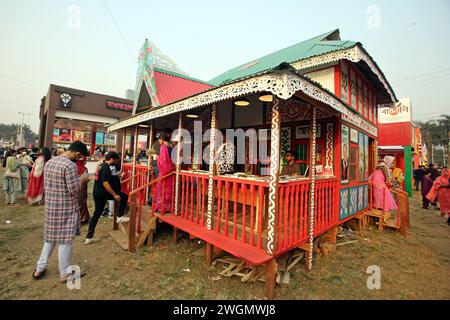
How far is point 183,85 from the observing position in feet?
25.6

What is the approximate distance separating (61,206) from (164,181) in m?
2.02

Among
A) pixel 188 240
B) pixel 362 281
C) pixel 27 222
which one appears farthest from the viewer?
pixel 27 222

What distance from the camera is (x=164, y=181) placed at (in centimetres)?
473

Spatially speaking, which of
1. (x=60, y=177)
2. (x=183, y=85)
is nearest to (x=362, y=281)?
(x=60, y=177)

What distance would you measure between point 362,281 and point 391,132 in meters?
14.6

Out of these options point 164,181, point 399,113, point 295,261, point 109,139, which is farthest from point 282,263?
point 109,139

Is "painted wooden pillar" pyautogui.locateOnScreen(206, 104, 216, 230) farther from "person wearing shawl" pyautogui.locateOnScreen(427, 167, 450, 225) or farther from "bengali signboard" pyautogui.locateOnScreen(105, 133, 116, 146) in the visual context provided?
"bengali signboard" pyautogui.locateOnScreen(105, 133, 116, 146)

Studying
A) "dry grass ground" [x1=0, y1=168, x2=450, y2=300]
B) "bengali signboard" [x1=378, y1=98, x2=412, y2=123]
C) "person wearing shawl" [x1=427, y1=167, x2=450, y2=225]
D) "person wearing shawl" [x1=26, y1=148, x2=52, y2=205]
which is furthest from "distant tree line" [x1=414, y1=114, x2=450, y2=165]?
"person wearing shawl" [x1=26, y1=148, x2=52, y2=205]

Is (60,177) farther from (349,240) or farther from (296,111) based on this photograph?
(349,240)

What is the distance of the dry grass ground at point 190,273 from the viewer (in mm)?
3000

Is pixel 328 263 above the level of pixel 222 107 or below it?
below

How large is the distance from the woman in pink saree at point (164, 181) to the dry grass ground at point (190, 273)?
89cm

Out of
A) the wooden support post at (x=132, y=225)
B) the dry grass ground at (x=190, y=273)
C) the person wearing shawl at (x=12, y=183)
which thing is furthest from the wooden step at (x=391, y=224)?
the person wearing shawl at (x=12, y=183)
